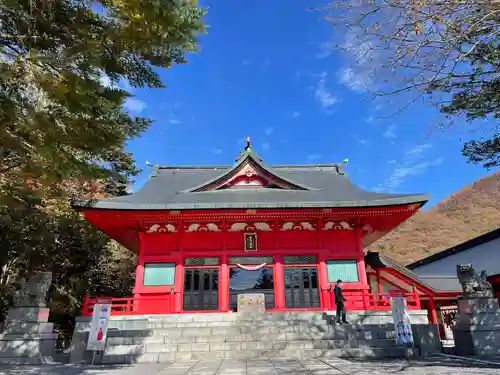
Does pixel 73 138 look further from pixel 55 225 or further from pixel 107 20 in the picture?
pixel 55 225

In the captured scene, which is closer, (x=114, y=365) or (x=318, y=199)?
(x=114, y=365)

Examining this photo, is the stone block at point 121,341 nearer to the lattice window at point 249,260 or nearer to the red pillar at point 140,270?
the red pillar at point 140,270

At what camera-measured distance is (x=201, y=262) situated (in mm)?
13320

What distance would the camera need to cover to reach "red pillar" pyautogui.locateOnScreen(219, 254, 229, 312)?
42.0ft

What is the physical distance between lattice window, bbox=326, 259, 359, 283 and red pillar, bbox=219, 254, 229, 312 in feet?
12.9

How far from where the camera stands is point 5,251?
46.5 feet

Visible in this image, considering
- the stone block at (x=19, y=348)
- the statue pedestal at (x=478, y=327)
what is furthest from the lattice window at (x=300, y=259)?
the stone block at (x=19, y=348)

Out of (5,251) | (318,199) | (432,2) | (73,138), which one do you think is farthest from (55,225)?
(432,2)

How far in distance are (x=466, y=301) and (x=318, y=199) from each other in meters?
5.91

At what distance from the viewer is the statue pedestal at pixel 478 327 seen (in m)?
8.78

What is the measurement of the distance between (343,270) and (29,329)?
34.1 ft

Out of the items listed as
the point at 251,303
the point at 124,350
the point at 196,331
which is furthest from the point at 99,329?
the point at 251,303

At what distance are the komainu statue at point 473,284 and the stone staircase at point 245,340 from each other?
2.37 metres

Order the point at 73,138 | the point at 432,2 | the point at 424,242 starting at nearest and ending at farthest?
the point at 432,2
the point at 73,138
the point at 424,242
